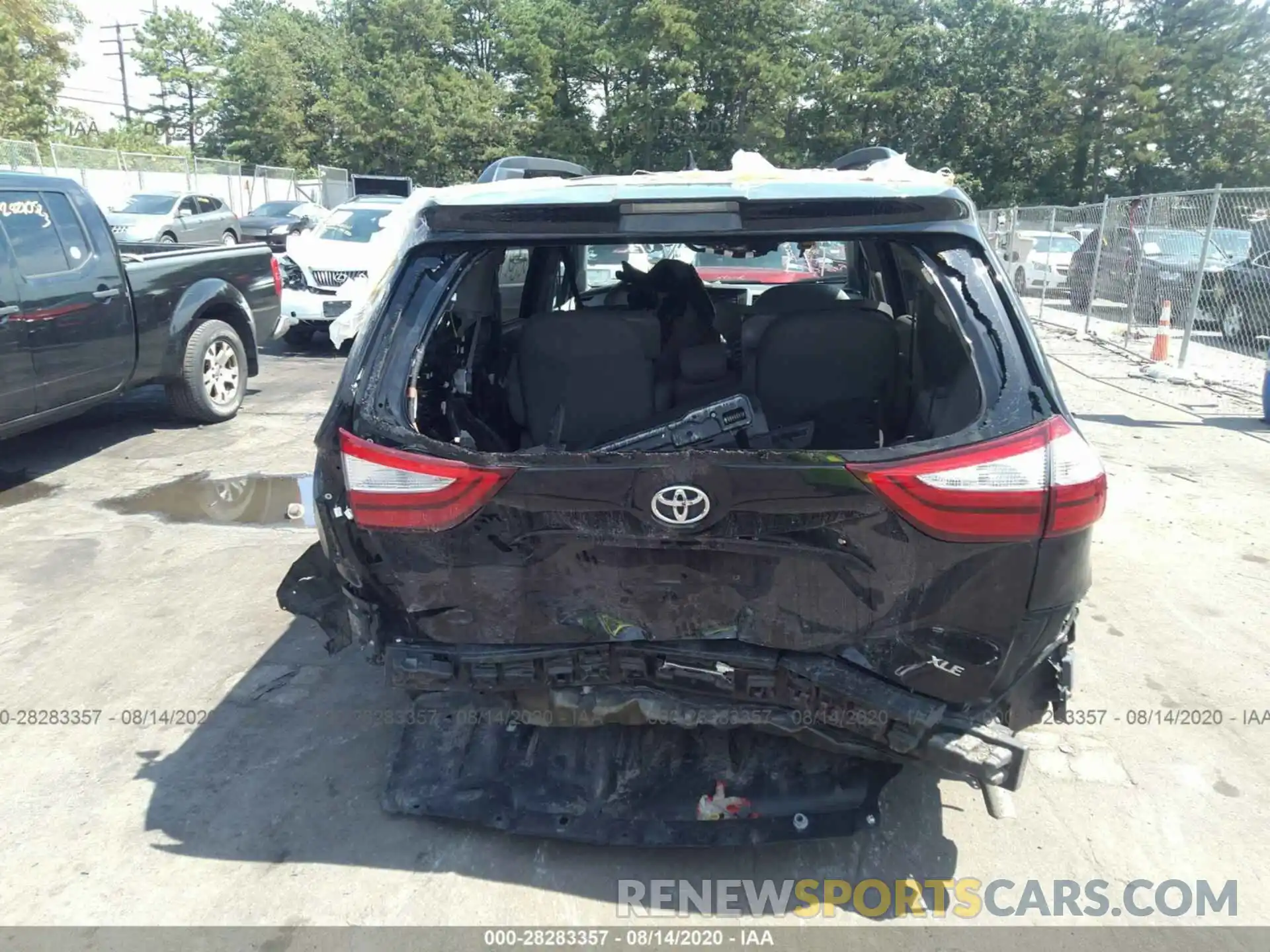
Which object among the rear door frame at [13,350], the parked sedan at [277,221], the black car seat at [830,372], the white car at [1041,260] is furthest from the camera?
the parked sedan at [277,221]

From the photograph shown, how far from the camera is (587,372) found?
3211 mm

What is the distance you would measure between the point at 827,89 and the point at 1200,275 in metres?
30.8

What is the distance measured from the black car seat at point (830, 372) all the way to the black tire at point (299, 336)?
10247mm

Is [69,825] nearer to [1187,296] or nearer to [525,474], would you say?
[525,474]

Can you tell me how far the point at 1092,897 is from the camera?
103 inches

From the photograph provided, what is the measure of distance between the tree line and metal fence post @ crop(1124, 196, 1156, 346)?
2182 centimetres

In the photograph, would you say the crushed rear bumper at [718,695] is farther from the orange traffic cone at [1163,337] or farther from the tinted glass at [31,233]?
the orange traffic cone at [1163,337]

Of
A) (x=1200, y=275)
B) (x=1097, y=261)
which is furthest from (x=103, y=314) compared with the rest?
(x=1097, y=261)

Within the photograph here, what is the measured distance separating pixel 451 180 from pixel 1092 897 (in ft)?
143

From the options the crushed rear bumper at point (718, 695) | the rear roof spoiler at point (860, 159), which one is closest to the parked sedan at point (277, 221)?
the rear roof spoiler at point (860, 159)

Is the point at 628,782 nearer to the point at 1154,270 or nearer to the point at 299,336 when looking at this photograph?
the point at 299,336

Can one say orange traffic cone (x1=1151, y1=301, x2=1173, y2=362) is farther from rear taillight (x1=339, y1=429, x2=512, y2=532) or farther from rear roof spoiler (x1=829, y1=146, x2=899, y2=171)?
rear taillight (x1=339, y1=429, x2=512, y2=532)

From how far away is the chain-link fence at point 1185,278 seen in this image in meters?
10.6

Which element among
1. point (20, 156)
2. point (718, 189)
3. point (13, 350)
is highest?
point (20, 156)
